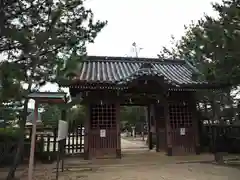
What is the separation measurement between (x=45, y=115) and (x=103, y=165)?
16101mm

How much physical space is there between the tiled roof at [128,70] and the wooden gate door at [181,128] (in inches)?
48.1

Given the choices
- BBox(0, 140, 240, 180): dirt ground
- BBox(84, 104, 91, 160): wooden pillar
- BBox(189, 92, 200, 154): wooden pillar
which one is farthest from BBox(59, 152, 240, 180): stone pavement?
BBox(189, 92, 200, 154): wooden pillar

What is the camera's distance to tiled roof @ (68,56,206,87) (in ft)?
30.1

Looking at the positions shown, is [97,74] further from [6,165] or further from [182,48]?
[182,48]

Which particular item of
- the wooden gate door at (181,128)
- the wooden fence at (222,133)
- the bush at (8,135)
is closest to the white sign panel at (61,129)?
the bush at (8,135)

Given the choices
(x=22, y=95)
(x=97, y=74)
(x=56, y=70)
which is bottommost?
(x=22, y=95)

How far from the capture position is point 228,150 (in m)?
10.3

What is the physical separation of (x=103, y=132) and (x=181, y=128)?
3.45 m

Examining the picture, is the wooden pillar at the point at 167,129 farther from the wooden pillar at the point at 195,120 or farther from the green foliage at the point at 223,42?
the green foliage at the point at 223,42

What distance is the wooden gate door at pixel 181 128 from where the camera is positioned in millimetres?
9748

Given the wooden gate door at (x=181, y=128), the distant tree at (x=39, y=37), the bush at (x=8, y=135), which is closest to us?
the distant tree at (x=39, y=37)

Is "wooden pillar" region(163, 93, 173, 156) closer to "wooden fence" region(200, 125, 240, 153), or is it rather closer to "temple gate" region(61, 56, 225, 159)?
"temple gate" region(61, 56, 225, 159)

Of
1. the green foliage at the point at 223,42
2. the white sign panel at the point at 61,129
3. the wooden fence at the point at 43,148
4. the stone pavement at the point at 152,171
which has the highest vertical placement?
the green foliage at the point at 223,42

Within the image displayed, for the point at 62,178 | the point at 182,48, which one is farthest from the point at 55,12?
the point at 182,48
